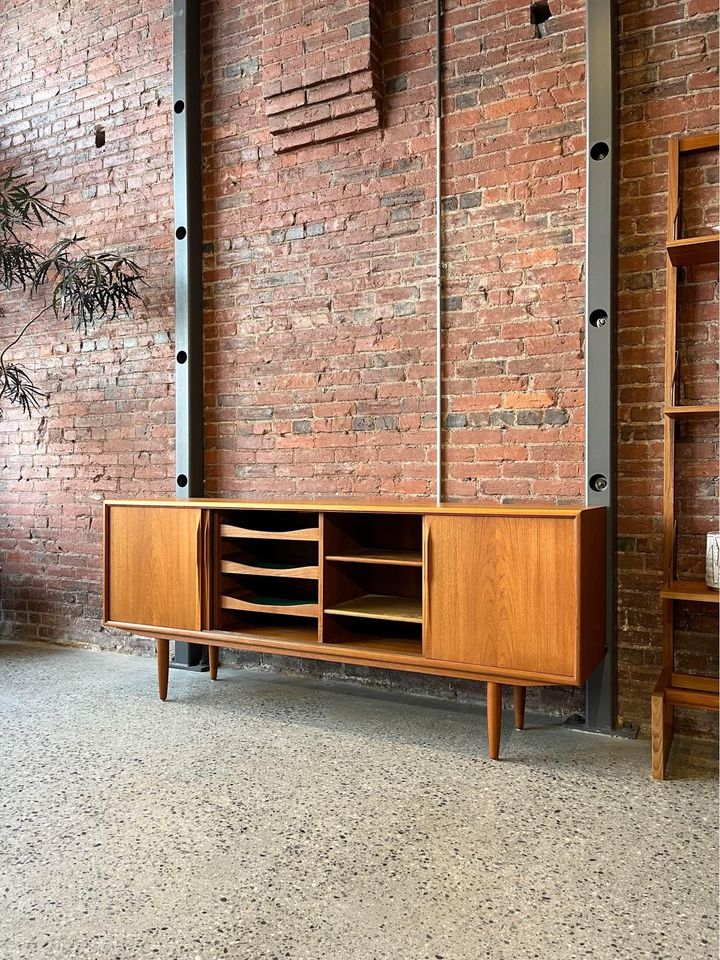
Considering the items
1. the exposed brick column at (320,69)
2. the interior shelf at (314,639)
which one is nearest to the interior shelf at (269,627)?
the interior shelf at (314,639)

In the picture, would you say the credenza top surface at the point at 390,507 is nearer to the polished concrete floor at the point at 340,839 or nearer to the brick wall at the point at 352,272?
the brick wall at the point at 352,272

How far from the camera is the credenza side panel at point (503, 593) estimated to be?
2.58 metres

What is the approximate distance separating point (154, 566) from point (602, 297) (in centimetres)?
235

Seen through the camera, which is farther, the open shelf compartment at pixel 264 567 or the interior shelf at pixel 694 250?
the open shelf compartment at pixel 264 567

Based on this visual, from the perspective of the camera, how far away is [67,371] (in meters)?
4.59

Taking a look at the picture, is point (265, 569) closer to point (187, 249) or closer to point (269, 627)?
point (269, 627)

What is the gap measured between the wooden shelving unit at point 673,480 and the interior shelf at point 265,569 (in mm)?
1413

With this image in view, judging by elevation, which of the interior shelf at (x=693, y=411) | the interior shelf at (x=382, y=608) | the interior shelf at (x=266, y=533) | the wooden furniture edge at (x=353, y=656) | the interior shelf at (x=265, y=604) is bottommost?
the wooden furniture edge at (x=353, y=656)

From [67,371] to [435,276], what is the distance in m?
2.52

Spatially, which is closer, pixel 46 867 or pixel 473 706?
pixel 46 867

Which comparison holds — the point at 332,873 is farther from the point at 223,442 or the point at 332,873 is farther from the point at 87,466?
the point at 87,466

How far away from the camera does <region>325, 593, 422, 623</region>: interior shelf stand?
292cm

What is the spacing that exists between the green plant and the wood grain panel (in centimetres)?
144

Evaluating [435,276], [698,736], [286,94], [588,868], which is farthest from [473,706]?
[286,94]
